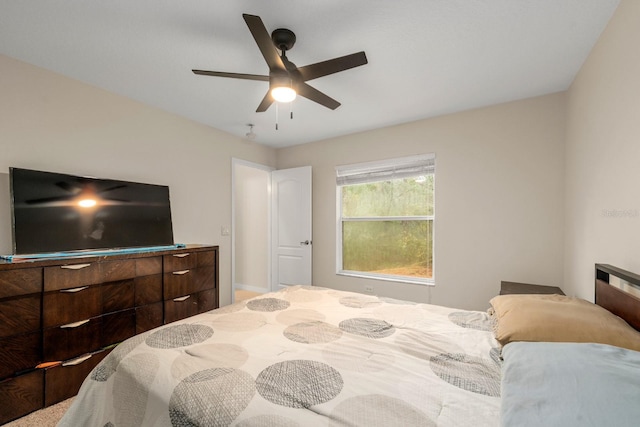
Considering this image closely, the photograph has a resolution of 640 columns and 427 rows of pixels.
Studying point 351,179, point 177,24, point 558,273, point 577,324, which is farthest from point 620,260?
Result: point 177,24

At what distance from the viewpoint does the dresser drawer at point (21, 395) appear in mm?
1749

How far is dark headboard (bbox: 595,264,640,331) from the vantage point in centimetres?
120

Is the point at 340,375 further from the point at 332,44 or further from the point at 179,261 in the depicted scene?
the point at 179,261

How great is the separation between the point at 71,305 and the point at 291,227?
275 cm

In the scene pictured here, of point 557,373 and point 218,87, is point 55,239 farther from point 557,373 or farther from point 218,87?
point 557,373

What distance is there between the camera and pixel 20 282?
1.80 meters

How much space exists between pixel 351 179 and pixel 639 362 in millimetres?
3286

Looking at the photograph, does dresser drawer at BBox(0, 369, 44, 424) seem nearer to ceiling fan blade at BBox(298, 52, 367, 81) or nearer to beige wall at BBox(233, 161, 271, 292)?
ceiling fan blade at BBox(298, 52, 367, 81)

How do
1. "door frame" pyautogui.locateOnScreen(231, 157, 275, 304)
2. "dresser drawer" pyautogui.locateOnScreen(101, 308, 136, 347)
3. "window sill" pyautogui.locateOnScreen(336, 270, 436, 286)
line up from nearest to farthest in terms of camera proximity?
"dresser drawer" pyautogui.locateOnScreen(101, 308, 136, 347)
"window sill" pyautogui.locateOnScreen(336, 270, 436, 286)
"door frame" pyautogui.locateOnScreen(231, 157, 275, 304)

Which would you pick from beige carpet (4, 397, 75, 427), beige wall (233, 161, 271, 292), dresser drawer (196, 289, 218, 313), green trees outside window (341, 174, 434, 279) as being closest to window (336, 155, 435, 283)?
green trees outside window (341, 174, 434, 279)

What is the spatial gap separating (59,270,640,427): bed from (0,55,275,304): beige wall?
188 cm

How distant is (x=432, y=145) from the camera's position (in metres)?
3.32

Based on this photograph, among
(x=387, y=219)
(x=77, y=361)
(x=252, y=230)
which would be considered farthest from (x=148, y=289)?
(x=387, y=219)

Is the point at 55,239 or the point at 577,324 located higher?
the point at 55,239
